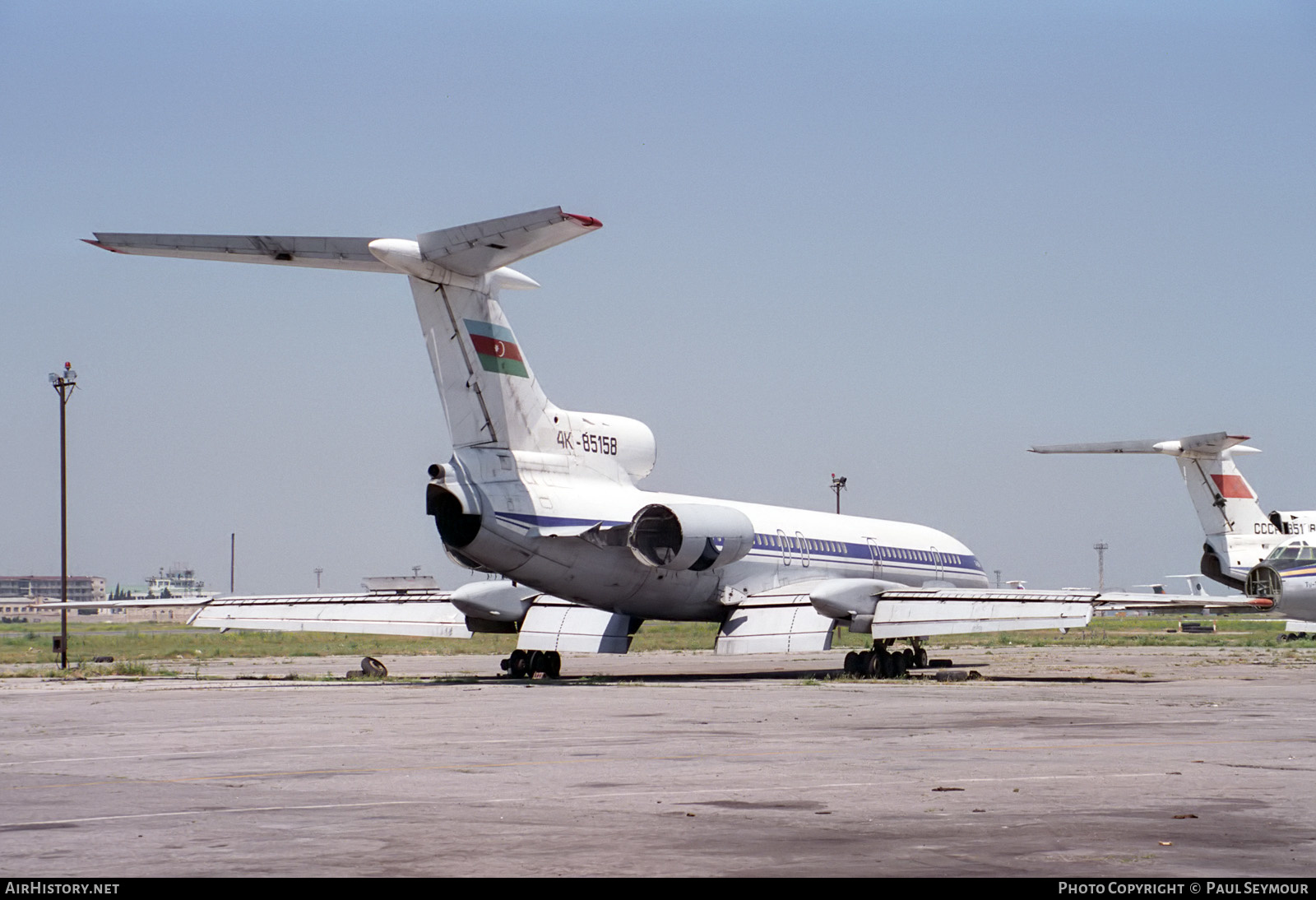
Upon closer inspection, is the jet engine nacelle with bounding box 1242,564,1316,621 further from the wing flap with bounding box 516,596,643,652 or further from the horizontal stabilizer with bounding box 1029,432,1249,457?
the wing flap with bounding box 516,596,643,652

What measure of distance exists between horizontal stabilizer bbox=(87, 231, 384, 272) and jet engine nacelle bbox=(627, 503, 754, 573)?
629 centimetres

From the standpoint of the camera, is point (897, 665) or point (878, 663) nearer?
point (878, 663)

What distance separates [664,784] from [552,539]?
536 inches

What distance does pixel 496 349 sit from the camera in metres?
23.6

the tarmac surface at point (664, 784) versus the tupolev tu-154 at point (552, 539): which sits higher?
the tupolev tu-154 at point (552, 539)

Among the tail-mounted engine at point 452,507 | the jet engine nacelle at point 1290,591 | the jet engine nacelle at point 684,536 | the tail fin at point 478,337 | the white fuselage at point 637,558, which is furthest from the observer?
the jet engine nacelle at point 1290,591

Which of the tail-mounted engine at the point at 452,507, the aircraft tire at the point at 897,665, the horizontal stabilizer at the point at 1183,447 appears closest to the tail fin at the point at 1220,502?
the horizontal stabilizer at the point at 1183,447

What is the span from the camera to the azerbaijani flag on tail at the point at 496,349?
2317 centimetres

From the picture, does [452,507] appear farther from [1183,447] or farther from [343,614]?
[1183,447]

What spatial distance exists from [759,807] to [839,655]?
35893mm

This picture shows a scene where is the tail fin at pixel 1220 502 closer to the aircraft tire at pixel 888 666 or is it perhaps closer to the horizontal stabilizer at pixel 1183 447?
the horizontal stabilizer at pixel 1183 447

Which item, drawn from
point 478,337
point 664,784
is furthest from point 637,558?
point 664,784

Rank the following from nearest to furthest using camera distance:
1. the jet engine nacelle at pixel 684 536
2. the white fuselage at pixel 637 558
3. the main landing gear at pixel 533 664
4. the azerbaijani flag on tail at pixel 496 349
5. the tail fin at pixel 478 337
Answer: the tail fin at pixel 478 337, the azerbaijani flag on tail at pixel 496 349, the white fuselage at pixel 637 558, the jet engine nacelle at pixel 684 536, the main landing gear at pixel 533 664

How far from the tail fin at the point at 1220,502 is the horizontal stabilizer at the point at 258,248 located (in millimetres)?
27137
